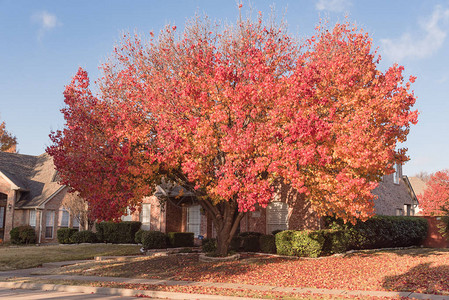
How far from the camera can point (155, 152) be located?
15.6m

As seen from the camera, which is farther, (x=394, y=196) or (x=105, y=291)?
(x=394, y=196)

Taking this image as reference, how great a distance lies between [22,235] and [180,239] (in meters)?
13.9

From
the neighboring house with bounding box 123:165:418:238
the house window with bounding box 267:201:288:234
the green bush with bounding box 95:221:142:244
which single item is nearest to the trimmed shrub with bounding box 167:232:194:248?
the neighboring house with bounding box 123:165:418:238

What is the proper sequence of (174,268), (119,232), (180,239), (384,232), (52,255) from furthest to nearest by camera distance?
1. (119,232)
2. (180,239)
3. (384,232)
4. (52,255)
5. (174,268)

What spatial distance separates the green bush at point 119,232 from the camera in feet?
93.2

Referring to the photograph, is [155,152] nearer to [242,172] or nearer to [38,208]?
[242,172]

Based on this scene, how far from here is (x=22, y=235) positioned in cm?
3145

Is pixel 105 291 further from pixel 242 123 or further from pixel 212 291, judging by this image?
pixel 242 123

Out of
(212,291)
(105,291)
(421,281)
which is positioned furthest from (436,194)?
(105,291)

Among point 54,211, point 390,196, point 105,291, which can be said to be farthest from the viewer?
point 54,211

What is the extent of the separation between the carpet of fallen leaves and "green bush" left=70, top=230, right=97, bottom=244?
38.1 feet

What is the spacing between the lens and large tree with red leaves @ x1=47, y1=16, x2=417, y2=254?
1366 cm

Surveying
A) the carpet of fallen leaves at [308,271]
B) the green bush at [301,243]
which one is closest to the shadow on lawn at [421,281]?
the carpet of fallen leaves at [308,271]

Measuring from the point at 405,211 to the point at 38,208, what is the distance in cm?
2868
